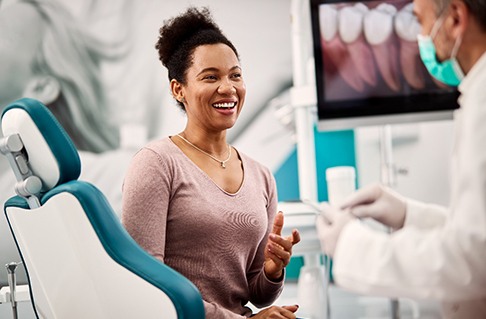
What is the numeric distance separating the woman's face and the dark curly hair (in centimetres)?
2

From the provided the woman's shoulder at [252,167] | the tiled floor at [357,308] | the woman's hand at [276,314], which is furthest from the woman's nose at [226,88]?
the tiled floor at [357,308]

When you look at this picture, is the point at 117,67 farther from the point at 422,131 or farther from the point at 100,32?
the point at 422,131

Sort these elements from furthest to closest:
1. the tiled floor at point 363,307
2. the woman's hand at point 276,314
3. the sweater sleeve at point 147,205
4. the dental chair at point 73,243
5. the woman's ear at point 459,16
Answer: the tiled floor at point 363,307, the woman's hand at point 276,314, the sweater sleeve at point 147,205, the dental chair at point 73,243, the woman's ear at point 459,16

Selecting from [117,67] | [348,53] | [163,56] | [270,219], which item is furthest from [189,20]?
[117,67]

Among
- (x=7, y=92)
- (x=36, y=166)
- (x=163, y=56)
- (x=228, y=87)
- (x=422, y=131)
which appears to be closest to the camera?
(x=36, y=166)

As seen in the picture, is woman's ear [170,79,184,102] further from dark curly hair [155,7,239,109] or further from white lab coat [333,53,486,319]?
white lab coat [333,53,486,319]

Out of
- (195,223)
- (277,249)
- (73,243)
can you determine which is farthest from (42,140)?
(277,249)

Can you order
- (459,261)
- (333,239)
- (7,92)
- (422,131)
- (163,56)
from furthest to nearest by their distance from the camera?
1. (7,92)
2. (422,131)
3. (163,56)
4. (333,239)
5. (459,261)

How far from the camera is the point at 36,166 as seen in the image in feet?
4.34

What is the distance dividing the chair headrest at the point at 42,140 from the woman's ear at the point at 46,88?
2928 millimetres

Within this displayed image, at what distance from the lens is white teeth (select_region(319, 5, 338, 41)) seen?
1845 millimetres

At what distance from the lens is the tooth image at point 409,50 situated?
1.86m

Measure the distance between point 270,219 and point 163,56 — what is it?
55cm

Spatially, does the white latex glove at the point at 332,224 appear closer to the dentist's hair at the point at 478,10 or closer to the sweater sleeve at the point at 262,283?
the dentist's hair at the point at 478,10
